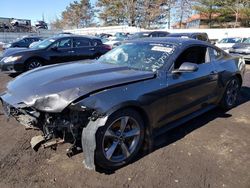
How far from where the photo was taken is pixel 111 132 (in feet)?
11.2

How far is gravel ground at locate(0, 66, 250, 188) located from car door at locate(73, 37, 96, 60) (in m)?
6.57

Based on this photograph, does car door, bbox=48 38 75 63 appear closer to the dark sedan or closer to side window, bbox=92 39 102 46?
the dark sedan

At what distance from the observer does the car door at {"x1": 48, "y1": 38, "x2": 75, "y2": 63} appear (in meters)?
10.5

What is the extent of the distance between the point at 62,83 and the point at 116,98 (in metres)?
0.70

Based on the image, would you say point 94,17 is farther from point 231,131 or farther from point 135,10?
point 231,131

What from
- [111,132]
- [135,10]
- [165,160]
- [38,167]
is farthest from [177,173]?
[135,10]

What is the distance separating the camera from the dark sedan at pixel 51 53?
969cm

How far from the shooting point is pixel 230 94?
598 centimetres

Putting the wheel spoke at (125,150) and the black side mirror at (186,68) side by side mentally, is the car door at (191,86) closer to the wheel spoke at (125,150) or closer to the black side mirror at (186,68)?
the black side mirror at (186,68)

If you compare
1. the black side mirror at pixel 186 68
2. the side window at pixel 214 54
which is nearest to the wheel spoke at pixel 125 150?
the black side mirror at pixel 186 68

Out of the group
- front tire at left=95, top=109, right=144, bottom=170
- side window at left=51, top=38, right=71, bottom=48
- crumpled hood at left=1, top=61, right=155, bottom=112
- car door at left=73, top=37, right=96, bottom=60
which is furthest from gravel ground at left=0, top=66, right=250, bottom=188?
car door at left=73, top=37, right=96, bottom=60

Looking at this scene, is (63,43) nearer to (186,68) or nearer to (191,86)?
(191,86)

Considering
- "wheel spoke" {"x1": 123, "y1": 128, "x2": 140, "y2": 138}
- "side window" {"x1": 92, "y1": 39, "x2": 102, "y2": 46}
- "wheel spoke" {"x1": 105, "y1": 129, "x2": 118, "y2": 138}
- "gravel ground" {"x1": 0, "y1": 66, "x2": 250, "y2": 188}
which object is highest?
"side window" {"x1": 92, "y1": 39, "x2": 102, "y2": 46}

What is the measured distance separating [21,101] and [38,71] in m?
0.95
